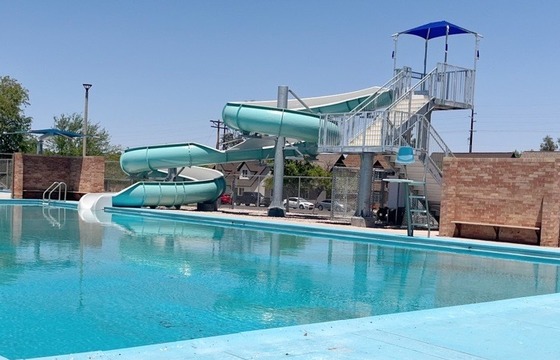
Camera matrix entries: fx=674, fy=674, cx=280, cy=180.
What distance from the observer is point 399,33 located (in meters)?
21.6

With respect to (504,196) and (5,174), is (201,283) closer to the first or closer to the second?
Answer: (504,196)

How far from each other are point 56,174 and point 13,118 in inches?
896

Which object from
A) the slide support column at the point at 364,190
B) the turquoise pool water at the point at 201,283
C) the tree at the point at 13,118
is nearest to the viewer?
the turquoise pool water at the point at 201,283

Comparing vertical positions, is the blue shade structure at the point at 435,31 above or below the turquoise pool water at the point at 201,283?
above

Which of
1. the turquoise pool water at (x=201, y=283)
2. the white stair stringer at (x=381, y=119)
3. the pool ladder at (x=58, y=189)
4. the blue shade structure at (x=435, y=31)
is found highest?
the blue shade structure at (x=435, y=31)

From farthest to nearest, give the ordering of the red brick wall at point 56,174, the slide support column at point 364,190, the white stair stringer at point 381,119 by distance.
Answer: the red brick wall at point 56,174 < the slide support column at point 364,190 < the white stair stringer at point 381,119

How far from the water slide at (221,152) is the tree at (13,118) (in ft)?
89.3

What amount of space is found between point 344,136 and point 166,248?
886 cm

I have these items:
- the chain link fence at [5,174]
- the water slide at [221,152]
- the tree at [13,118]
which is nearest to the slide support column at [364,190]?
the water slide at [221,152]

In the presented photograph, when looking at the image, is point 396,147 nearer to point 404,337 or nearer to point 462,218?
point 462,218

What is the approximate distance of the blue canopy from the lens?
2059 cm

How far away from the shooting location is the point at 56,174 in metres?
31.9

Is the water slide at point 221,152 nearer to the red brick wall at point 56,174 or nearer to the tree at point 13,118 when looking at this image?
the red brick wall at point 56,174

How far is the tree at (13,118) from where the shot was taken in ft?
166
